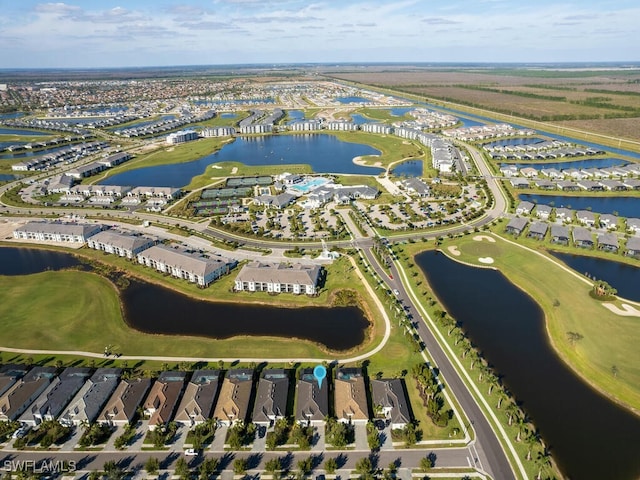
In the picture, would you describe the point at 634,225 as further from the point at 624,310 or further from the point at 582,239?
the point at 624,310

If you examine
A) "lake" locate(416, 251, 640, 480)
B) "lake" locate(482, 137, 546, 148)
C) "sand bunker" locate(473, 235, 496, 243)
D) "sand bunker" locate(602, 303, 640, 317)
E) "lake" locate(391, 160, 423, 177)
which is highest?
"lake" locate(482, 137, 546, 148)

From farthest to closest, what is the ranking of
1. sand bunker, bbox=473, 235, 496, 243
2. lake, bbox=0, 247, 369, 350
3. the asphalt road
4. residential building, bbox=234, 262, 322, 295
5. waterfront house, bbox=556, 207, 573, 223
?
waterfront house, bbox=556, 207, 573, 223
sand bunker, bbox=473, 235, 496, 243
residential building, bbox=234, 262, 322, 295
lake, bbox=0, 247, 369, 350
the asphalt road

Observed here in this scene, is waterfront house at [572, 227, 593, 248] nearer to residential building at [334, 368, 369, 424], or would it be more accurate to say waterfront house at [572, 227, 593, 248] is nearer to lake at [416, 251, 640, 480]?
lake at [416, 251, 640, 480]

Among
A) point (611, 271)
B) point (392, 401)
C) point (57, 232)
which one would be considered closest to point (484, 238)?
point (611, 271)

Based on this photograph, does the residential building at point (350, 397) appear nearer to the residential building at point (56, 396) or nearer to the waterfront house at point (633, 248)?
the residential building at point (56, 396)

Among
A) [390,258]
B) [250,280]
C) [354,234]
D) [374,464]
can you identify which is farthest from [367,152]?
[374,464]

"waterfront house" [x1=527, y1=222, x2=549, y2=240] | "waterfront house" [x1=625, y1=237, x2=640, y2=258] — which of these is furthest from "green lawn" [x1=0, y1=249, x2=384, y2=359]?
"waterfront house" [x1=625, y1=237, x2=640, y2=258]

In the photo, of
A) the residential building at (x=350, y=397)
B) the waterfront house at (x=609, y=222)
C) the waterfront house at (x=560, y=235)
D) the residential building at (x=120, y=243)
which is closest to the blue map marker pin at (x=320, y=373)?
the residential building at (x=350, y=397)
